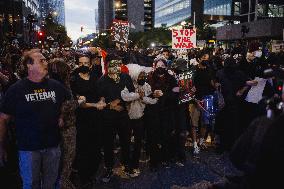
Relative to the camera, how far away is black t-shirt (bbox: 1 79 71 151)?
439 centimetres

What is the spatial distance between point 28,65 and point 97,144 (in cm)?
268

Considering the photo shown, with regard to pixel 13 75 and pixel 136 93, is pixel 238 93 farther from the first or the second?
pixel 13 75

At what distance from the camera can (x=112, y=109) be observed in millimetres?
6840

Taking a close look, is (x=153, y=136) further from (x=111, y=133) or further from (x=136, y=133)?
(x=111, y=133)

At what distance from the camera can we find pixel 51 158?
4.61m

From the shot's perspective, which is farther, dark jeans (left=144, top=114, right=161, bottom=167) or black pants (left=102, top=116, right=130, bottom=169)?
dark jeans (left=144, top=114, right=161, bottom=167)

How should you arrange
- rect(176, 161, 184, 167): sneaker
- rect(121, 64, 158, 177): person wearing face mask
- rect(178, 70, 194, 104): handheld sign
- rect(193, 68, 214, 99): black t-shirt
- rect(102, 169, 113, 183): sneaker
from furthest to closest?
rect(193, 68, 214, 99): black t-shirt, rect(178, 70, 194, 104): handheld sign, rect(176, 161, 184, 167): sneaker, rect(121, 64, 158, 177): person wearing face mask, rect(102, 169, 113, 183): sneaker

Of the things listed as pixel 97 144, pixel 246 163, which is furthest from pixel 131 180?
pixel 246 163

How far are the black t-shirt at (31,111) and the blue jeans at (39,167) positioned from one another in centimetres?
9

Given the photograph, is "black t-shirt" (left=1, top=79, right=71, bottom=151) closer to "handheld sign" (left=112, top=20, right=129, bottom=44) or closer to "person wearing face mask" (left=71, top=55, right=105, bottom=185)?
"person wearing face mask" (left=71, top=55, right=105, bottom=185)

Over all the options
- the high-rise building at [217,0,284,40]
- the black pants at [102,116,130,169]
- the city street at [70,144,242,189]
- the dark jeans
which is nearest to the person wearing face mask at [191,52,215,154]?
the city street at [70,144,242,189]

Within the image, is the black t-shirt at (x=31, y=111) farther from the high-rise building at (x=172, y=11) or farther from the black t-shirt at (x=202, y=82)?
the high-rise building at (x=172, y=11)

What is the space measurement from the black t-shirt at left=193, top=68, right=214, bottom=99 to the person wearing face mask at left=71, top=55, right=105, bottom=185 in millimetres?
2869

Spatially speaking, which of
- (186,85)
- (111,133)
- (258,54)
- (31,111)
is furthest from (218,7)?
(31,111)
